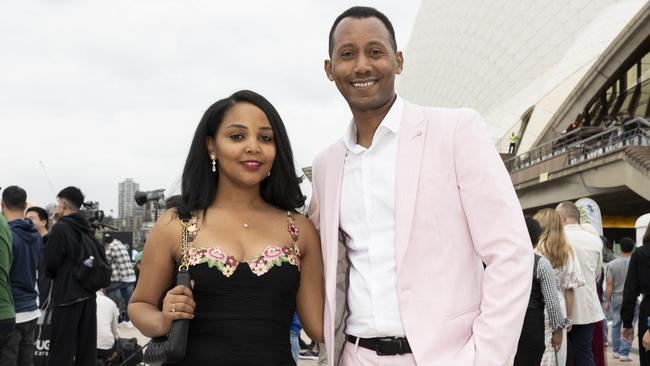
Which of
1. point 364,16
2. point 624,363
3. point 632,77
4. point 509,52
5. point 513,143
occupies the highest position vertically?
point 509,52

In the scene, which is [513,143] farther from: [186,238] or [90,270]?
[186,238]

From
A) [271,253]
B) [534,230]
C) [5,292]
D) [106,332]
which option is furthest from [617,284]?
[271,253]

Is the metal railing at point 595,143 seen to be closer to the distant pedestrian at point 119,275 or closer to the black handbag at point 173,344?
the distant pedestrian at point 119,275

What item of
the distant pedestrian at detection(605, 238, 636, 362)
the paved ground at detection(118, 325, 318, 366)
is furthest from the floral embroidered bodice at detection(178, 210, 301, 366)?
the distant pedestrian at detection(605, 238, 636, 362)

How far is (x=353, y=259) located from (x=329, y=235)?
0.37 feet

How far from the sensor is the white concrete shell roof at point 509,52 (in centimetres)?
2407

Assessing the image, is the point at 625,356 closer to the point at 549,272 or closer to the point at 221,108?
the point at 549,272

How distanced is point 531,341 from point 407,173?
2.62m

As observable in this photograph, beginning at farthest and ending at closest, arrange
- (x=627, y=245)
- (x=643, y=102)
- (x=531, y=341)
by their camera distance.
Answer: (x=643, y=102)
(x=627, y=245)
(x=531, y=341)

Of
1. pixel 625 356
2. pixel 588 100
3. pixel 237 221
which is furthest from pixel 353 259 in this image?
pixel 588 100

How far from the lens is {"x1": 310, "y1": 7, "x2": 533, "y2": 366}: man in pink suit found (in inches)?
68.8

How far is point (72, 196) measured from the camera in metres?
4.96

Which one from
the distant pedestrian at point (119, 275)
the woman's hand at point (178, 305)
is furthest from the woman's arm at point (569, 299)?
the distant pedestrian at point (119, 275)

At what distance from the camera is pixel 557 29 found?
1054 inches
